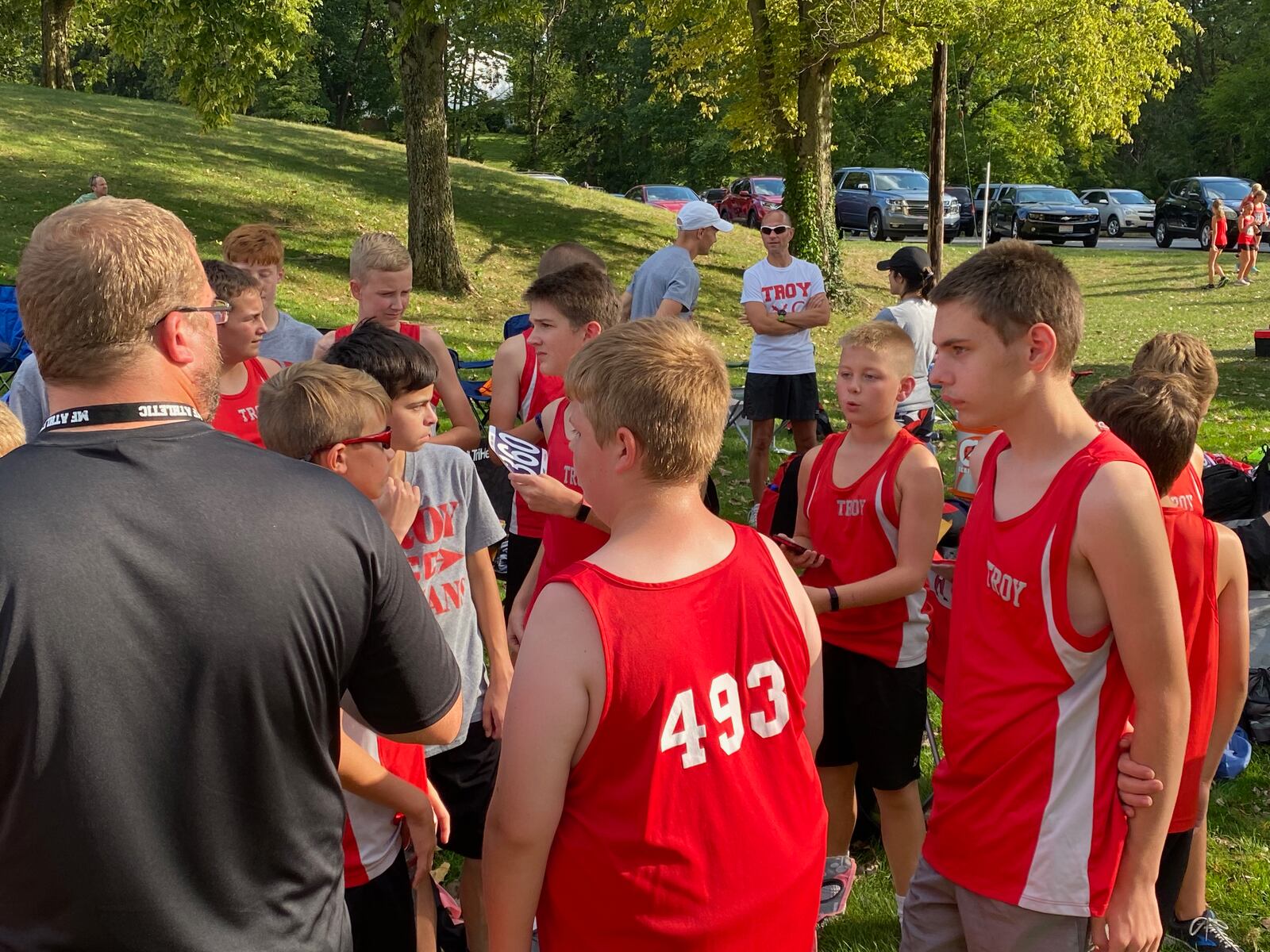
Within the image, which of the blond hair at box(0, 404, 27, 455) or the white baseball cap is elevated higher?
→ the white baseball cap

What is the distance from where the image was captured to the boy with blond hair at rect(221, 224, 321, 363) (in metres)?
5.49

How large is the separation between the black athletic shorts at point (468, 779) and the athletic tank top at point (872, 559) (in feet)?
3.91

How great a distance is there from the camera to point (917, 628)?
3605 mm

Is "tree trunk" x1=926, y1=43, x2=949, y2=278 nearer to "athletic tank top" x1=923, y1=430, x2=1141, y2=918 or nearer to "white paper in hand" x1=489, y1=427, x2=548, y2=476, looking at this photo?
"white paper in hand" x1=489, y1=427, x2=548, y2=476

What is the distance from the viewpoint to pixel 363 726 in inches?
106

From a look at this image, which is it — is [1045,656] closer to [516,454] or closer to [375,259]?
[516,454]

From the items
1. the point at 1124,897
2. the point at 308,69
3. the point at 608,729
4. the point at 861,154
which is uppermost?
the point at 308,69

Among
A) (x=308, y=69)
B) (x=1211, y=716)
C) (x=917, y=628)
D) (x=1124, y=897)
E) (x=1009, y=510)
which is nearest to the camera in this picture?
(x=1124, y=897)

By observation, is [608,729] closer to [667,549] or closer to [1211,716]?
[667,549]

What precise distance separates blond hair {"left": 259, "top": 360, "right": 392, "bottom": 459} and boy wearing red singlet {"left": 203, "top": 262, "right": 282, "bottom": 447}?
1.53 m

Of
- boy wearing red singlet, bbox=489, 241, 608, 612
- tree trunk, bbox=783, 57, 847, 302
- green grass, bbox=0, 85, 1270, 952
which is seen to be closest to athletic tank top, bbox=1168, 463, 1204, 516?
boy wearing red singlet, bbox=489, 241, 608, 612

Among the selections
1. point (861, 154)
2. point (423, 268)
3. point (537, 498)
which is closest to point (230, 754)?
point (537, 498)

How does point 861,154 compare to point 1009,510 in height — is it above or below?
above

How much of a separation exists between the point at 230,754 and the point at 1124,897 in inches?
69.7
